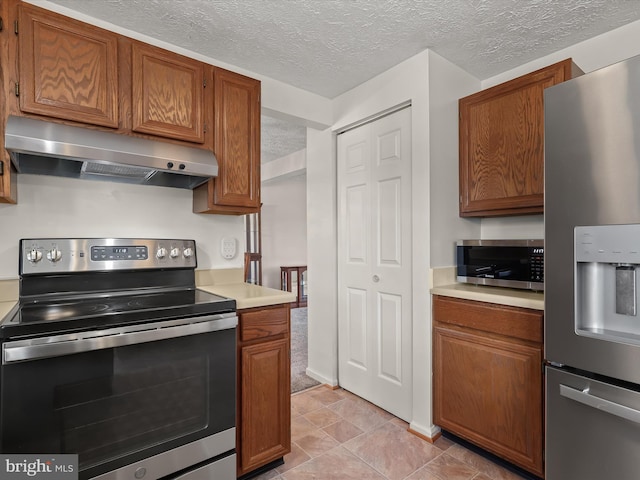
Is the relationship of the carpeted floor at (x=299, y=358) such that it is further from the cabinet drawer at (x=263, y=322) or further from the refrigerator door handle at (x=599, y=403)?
the refrigerator door handle at (x=599, y=403)

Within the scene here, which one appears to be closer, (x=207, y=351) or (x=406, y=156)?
(x=207, y=351)

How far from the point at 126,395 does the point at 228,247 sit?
1051 millimetres

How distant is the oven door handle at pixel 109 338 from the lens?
42.7 inches

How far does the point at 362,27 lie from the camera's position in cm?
182

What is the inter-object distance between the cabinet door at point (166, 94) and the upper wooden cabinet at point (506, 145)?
159cm

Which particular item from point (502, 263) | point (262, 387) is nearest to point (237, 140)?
point (262, 387)

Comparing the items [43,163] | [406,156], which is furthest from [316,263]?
[43,163]

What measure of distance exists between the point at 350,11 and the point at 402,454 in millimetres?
2315

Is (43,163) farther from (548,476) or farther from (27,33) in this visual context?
(548,476)

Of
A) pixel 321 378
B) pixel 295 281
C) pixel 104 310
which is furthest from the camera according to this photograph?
pixel 295 281

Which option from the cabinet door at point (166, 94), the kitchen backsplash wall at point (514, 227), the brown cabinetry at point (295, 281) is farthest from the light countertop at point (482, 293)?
the brown cabinetry at point (295, 281)

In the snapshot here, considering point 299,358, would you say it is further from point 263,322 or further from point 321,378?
point 263,322

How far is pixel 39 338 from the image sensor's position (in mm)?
1111

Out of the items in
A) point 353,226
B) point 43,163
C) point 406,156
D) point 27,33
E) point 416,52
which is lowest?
point 353,226
